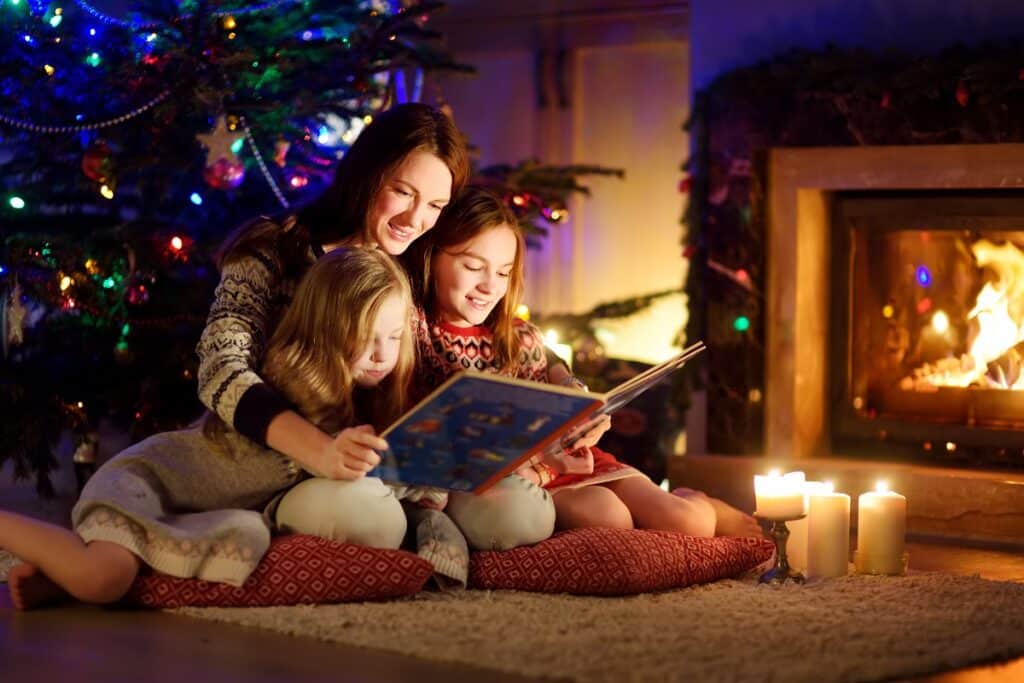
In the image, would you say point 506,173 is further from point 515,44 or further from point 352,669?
point 352,669

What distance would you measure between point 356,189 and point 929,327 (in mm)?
1576

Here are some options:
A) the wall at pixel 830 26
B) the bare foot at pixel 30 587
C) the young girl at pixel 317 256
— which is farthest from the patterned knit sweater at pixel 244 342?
the wall at pixel 830 26

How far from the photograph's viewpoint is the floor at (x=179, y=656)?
1725 mm

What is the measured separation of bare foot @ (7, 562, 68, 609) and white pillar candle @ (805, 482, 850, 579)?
1.20m

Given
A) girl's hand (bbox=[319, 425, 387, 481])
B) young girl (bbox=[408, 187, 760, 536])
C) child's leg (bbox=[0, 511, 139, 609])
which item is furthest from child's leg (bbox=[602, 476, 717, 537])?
child's leg (bbox=[0, 511, 139, 609])

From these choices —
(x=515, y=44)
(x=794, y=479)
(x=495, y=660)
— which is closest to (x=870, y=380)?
(x=794, y=479)

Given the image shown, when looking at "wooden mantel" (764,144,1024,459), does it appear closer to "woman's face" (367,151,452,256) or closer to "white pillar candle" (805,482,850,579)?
"white pillar candle" (805,482,850,579)

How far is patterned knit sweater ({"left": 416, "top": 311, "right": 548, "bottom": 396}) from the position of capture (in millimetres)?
2520

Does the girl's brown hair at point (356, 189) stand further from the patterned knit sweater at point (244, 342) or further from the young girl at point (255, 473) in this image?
the young girl at point (255, 473)

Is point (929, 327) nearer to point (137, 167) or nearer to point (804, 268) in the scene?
point (804, 268)

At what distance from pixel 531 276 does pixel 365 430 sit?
8.04 feet

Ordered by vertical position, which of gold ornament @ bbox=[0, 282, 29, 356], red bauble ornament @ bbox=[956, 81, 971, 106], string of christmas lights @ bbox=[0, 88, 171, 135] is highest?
red bauble ornament @ bbox=[956, 81, 971, 106]

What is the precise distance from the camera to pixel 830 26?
135 inches

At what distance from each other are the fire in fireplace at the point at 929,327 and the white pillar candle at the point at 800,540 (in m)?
0.91
